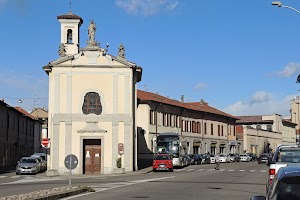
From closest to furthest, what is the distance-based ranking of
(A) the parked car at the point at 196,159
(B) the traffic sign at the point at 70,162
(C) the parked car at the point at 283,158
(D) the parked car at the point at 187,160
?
(C) the parked car at the point at 283,158
(B) the traffic sign at the point at 70,162
(D) the parked car at the point at 187,160
(A) the parked car at the point at 196,159

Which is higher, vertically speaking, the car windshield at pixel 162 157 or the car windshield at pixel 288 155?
the car windshield at pixel 288 155

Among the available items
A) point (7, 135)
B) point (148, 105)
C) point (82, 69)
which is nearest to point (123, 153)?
point (82, 69)

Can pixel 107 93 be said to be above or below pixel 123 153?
above

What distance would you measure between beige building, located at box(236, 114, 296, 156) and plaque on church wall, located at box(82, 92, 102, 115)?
5620 centimetres

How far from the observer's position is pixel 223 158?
7331 centimetres

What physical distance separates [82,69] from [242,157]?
44649mm

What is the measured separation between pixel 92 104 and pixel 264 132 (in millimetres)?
70040

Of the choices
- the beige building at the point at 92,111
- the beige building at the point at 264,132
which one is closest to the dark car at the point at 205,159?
the beige building at the point at 92,111

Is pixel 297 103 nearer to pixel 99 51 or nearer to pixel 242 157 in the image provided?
pixel 242 157

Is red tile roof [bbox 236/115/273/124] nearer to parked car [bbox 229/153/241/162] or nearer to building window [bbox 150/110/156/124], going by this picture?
parked car [bbox 229/153/241/162]

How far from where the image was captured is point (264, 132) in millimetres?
105750

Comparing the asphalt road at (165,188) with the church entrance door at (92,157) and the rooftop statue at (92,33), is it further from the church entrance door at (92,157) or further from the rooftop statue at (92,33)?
the rooftop statue at (92,33)

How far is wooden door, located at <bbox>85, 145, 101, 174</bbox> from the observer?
41.9m

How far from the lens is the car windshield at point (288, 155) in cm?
1608
